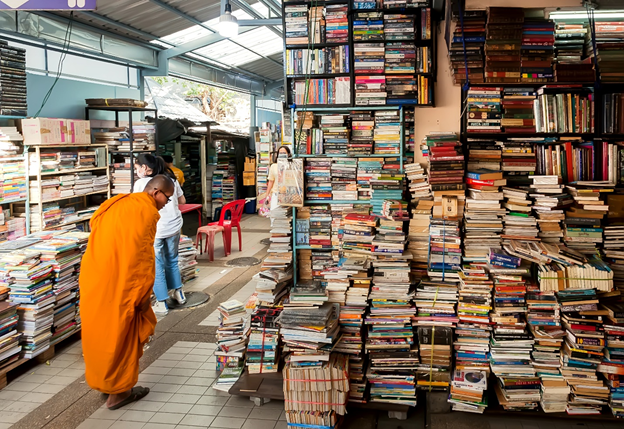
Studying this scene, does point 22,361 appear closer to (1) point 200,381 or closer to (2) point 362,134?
(1) point 200,381

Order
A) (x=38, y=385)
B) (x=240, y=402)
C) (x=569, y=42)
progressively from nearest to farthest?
1. (x=240, y=402)
2. (x=38, y=385)
3. (x=569, y=42)

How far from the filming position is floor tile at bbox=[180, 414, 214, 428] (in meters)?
3.74

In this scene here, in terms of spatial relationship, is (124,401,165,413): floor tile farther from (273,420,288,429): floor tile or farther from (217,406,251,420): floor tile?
(273,420,288,429): floor tile

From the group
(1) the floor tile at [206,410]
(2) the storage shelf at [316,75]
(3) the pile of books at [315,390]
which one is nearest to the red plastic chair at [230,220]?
(2) the storage shelf at [316,75]

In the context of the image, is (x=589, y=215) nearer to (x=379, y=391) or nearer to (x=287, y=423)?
(x=379, y=391)

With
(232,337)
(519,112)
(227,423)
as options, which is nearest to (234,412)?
(227,423)

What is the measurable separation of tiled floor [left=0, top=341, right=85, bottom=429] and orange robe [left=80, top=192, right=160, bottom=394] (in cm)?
58

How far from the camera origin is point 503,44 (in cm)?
445

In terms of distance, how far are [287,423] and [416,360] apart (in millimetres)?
1081

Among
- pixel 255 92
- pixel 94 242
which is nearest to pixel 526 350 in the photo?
pixel 94 242

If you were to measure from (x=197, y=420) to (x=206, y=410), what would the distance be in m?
0.15

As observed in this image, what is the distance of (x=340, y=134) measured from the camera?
17.4 ft

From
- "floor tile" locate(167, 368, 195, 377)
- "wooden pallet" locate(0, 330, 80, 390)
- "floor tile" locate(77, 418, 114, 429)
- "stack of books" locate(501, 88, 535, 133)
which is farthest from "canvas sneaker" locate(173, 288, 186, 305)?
"stack of books" locate(501, 88, 535, 133)

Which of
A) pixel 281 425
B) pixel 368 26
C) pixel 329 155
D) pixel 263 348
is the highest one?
pixel 368 26
